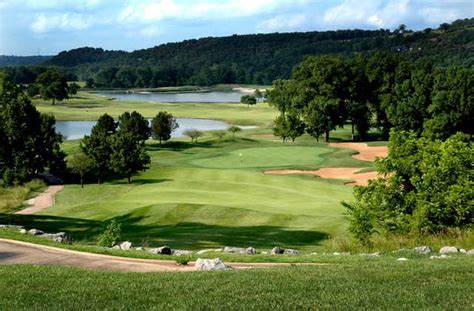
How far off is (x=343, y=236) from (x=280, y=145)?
4839cm

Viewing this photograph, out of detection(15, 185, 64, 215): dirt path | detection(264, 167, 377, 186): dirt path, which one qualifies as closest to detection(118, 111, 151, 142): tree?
detection(15, 185, 64, 215): dirt path

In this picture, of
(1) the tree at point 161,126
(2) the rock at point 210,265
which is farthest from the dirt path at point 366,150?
(2) the rock at point 210,265

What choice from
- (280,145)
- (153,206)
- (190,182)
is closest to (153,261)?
(153,206)

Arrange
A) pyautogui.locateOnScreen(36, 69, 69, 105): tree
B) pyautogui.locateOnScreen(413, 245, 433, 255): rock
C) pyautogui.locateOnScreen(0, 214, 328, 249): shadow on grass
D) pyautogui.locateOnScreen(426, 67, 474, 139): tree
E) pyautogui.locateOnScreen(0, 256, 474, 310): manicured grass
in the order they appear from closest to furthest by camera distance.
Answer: pyautogui.locateOnScreen(0, 256, 474, 310): manicured grass → pyautogui.locateOnScreen(413, 245, 433, 255): rock → pyautogui.locateOnScreen(0, 214, 328, 249): shadow on grass → pyautogui.locateOnScreen(426, 67, 474, 139): tree → pyautogui.locateOnScreen(36, 69, 69, 105): tree

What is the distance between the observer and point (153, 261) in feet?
→ 57.9

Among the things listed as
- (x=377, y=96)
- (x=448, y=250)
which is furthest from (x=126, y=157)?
(x=377, y=96)

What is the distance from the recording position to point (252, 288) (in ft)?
42.7

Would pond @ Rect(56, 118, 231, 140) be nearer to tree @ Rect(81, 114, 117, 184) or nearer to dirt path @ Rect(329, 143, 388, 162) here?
dirt path @ Rect(329, 143, 388, 162)

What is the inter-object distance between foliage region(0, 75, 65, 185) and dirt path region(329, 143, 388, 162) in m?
33.2

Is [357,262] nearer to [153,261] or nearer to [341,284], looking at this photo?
[341,284]

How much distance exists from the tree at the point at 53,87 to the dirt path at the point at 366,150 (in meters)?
106

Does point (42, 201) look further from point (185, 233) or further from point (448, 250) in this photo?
point (448, 250)

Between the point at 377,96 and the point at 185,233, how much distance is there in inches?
2587

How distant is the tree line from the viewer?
74062mm
